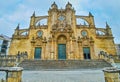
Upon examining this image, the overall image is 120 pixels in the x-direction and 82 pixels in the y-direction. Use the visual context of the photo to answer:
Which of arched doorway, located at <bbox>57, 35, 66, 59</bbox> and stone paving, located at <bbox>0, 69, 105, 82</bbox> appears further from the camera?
arched doorway, located at <bbox>57, 35, 66, 59</bbox>

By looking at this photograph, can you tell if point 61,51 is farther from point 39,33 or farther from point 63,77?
point 63,77

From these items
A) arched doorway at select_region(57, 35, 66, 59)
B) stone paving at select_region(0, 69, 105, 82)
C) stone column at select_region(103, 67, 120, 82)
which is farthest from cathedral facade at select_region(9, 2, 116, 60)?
stone column at select_region(103, 67, 120, 82)

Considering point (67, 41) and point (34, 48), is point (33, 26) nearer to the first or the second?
point (34, 48)

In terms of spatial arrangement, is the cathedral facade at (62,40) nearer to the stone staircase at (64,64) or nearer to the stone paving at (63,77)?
the stone staircase at (64,64)

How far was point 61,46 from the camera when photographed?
2525 cm

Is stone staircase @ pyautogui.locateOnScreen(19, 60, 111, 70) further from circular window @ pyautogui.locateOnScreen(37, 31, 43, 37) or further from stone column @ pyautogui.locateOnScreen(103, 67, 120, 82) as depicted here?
stone column @ pyautogui.locateOnScreen(103, 67, 120, 82)

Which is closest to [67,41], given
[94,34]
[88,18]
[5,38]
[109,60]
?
[94,34]

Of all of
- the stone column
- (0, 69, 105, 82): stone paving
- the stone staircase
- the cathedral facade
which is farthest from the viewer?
the cathedral facade

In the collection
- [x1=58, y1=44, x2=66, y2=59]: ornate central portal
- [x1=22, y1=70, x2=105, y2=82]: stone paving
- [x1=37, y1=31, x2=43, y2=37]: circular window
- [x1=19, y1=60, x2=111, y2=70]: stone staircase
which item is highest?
[x1=37, y1=31, x2=43, y2=37]: circular window

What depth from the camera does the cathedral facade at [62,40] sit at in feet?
79.4

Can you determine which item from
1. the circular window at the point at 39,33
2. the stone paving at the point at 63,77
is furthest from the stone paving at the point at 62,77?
the circular window at the point at 39,33

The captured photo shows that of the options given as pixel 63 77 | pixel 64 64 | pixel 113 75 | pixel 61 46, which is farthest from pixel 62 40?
pixel 113 75

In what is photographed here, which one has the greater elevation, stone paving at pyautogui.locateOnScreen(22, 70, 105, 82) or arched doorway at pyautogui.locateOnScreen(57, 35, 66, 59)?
Answer: arched doorway at pyautogui.locateOnScreen(57, 35, 66, 59)

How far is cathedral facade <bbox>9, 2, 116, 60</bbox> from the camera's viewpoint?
952 inches
